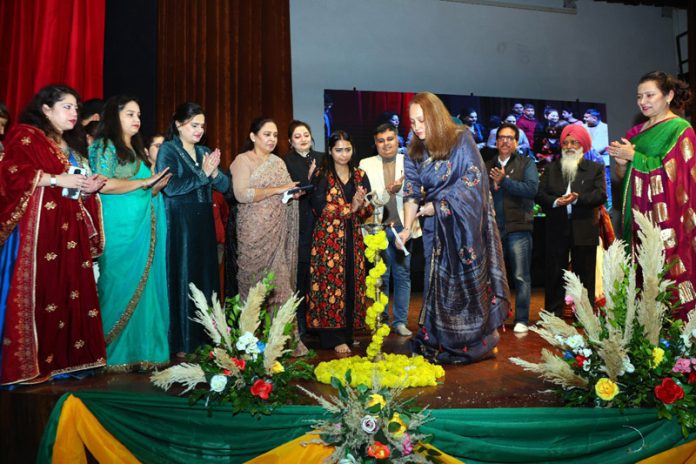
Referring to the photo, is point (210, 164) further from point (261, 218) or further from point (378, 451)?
point (378, 451)

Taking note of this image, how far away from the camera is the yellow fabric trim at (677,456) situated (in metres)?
2.43

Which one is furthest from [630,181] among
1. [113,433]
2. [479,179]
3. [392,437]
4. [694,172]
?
[113,433]

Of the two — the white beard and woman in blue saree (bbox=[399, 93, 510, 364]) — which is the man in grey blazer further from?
the white beard

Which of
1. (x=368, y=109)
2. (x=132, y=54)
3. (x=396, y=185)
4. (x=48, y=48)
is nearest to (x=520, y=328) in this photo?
(x=396, y=185)

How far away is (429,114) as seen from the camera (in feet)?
11.0

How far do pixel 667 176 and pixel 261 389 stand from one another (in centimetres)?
248

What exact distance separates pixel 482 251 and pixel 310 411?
1.46m

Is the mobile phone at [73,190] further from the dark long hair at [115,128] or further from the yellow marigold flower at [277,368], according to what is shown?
the yellow marigold flower at [277,368]

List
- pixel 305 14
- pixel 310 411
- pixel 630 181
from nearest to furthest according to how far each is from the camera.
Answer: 1. pixel 310 411
2. pixel 630 181
3. pixel 305 14

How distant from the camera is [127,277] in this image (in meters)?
3.44

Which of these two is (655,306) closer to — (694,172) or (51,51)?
(694,172)

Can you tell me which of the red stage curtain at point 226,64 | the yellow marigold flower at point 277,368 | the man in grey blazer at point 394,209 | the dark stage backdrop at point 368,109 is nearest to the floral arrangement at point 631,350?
the yellow marigold flower at point 277,368

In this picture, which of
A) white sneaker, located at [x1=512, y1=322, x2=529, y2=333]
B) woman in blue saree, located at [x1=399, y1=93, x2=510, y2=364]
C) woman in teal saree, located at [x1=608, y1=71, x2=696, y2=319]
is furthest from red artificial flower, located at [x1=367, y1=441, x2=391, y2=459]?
white sneaker, located at [x1=512, y1=322, x2=529, y2=333]

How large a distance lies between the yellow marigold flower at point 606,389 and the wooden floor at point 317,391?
9.6 inches
